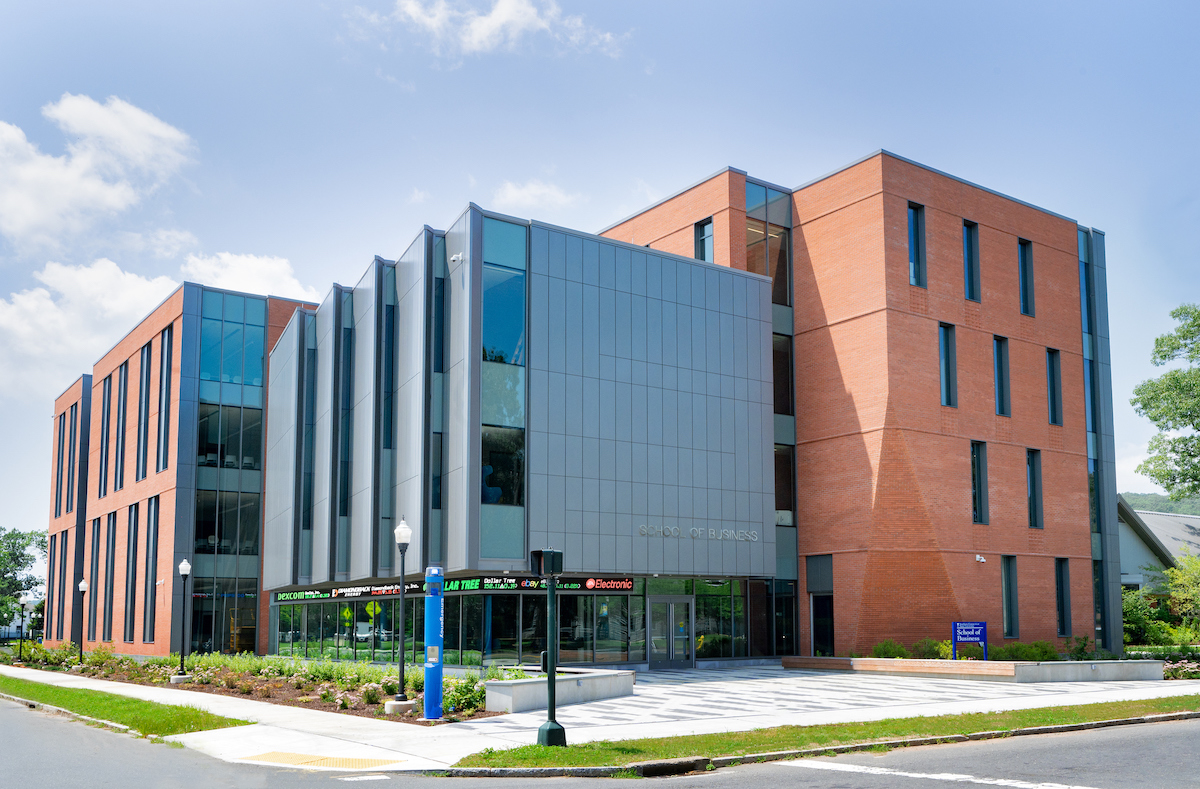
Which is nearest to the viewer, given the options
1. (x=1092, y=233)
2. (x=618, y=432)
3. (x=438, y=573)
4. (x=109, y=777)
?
(x=109, y=777)

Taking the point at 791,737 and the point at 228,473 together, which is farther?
the point at 228,473

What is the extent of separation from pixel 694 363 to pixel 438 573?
17.2 meters

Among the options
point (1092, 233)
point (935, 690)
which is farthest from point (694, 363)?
point (1092, 233)

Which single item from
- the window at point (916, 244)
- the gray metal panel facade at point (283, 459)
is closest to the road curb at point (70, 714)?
the gray metal panel facade at point (283, 459)

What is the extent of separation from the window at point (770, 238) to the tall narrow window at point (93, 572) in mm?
46074

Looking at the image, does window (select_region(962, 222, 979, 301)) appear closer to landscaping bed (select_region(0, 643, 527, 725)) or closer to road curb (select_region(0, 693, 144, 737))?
landscaping bed (select_region(0, 643, 527, 725))

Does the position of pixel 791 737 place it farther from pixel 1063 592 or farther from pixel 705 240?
pixel 1063 592

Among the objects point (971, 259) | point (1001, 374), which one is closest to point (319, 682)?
point (1001, 374)

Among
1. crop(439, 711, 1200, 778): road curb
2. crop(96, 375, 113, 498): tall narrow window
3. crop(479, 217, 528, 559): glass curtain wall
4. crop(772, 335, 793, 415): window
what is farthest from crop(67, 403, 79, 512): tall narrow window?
crop(439, 711, 1200, 778): road curb

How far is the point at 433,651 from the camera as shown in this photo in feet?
62.1

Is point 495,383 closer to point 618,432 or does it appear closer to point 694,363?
point 618,432

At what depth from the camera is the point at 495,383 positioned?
30672 mm

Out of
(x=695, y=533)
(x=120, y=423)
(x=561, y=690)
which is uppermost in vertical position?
(x=120, y=423)

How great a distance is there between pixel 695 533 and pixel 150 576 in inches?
1292
